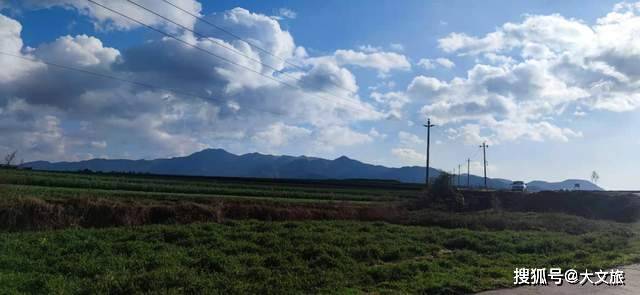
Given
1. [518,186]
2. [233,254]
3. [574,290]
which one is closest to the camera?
[574,290]

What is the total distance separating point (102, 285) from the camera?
10586 millimetres

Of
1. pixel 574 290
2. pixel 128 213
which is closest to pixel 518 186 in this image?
pixel 128 213

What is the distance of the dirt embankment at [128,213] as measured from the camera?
69.7 ft

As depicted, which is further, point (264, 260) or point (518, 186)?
point (518, 186)

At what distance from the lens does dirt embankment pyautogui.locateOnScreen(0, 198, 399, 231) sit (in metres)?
21.2

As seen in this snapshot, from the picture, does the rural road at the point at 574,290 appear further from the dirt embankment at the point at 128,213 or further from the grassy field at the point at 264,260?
the dirt embankment at the point at 128,213

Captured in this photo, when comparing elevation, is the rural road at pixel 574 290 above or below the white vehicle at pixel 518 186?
below

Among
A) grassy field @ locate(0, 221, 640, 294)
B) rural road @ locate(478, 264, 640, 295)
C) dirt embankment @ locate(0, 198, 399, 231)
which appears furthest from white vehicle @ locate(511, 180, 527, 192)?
rural road @ locate(478, 264, 640, 295)

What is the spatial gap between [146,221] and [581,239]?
68.0 ft

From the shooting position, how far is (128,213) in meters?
25.0

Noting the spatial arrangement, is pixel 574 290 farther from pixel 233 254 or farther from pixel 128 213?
pixel 128 213

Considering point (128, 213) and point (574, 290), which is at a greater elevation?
point (128, 213)

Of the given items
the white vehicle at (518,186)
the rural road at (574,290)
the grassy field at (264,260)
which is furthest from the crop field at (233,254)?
the white vehicle at (518,186)

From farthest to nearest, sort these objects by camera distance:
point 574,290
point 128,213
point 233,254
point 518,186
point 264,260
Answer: point 518,186, point 128,213, point 233,254, point 264,260, point 574,290
